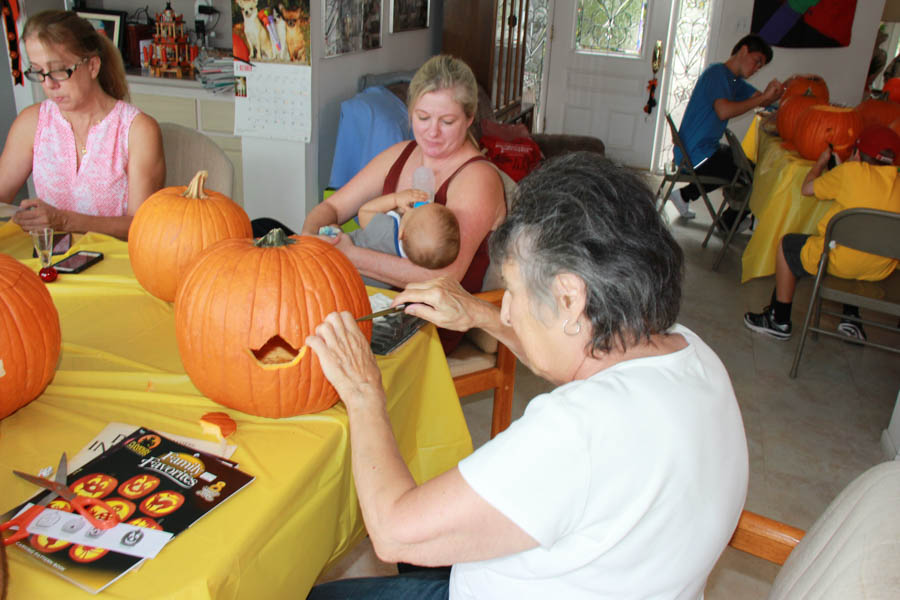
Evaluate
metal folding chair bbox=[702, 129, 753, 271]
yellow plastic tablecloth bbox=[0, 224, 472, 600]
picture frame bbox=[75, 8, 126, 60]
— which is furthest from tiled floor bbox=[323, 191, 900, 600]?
picture frame bbox=[75, 8, 126, 60]

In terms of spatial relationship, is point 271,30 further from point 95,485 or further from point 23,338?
point 95,485

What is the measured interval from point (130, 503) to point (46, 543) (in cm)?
11

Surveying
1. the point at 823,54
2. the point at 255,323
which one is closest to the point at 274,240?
the point at 255,323

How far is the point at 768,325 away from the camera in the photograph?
12.4ft

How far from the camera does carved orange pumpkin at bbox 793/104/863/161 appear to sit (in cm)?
371

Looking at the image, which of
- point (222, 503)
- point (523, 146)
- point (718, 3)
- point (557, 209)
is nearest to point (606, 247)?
point (557, 209)

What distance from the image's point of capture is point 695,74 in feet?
21.9

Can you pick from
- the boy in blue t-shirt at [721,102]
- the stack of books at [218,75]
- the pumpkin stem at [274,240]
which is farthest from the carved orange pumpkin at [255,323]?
the boy in blue t-shirt at [721,102]

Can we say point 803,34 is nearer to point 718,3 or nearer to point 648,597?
point 718,3

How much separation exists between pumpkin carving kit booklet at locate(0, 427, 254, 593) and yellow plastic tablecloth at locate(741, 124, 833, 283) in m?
3.58

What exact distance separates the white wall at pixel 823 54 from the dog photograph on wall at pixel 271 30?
15.2 ft

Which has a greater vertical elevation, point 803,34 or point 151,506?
point 803,34

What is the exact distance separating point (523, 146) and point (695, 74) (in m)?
3.54

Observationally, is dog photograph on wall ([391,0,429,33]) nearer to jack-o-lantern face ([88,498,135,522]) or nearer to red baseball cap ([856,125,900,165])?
red baseball cap ([856,125,900,165])
